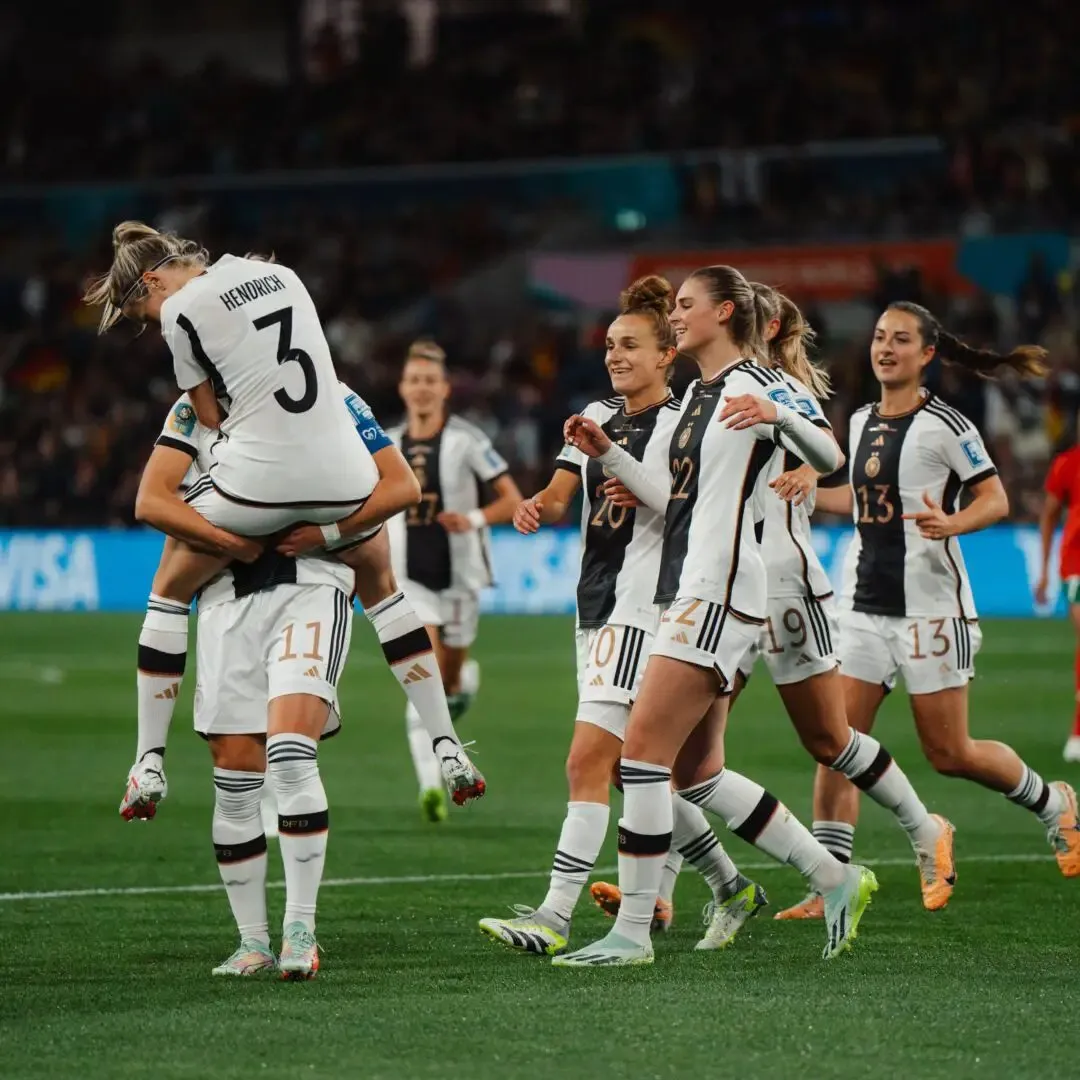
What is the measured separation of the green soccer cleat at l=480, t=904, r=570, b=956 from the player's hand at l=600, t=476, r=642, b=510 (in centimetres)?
146

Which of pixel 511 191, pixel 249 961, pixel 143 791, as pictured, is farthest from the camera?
pixel 511 191

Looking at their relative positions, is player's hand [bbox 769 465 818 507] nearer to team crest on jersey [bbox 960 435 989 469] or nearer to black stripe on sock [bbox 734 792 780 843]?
black stripe on sock [bbox 734 792 780 843]

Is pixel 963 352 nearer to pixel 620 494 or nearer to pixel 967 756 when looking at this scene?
pixel 967 756

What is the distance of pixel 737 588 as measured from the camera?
6.41m

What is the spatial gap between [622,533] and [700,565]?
0.85 metres

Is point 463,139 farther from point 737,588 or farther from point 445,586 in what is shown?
point 737,588

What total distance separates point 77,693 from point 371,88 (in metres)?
18.1

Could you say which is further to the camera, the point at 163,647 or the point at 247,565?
the point at 163,647

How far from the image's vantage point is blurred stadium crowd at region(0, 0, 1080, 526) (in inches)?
1050

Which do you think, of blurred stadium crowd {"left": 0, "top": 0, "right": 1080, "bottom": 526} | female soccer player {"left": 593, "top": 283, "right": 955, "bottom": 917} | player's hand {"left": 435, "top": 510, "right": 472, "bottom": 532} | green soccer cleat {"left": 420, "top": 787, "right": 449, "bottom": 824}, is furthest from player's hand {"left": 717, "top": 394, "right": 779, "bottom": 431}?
blurred stadium crowd {"left": 0, "top": 0, "right": 1080, "bottom": 526}

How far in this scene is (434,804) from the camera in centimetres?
1066

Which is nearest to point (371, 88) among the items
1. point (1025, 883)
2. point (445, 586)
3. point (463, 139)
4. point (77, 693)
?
point (463, 139)

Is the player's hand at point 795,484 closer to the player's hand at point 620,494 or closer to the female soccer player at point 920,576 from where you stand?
the player's hand at point 620,494

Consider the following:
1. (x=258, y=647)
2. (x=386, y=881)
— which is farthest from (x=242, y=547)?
(x=386, y=881)
